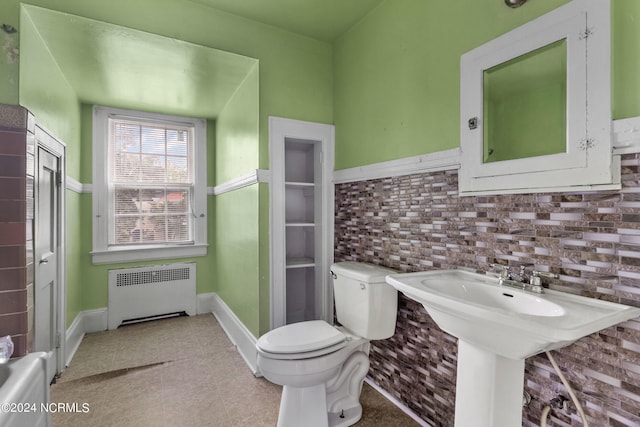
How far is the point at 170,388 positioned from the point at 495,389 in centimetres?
195

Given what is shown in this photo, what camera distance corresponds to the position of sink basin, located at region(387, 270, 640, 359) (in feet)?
2.74

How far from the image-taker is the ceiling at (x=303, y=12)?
1.94 metres

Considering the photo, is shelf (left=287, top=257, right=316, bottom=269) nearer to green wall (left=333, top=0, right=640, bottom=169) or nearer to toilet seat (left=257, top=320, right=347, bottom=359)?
toilet seat (left=257, top=320, right=347, bottom=359)

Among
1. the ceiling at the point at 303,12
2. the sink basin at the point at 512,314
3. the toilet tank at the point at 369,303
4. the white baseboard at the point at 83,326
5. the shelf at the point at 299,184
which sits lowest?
the white baseboard at the point at 83,326

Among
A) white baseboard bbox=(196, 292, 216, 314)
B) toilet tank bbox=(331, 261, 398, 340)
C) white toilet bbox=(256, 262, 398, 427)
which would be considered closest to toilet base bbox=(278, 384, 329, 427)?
white toilet bbox=(256, 262, 398, 427)

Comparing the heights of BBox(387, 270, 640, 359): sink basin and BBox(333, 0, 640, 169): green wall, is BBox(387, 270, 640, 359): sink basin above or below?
below

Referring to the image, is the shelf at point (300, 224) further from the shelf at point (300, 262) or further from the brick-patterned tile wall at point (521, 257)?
the brick-patterned tile wall at point (521, 257)

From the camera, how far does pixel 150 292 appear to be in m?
3.17

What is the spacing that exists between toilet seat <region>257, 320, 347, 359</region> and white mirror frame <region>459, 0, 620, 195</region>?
108 cm

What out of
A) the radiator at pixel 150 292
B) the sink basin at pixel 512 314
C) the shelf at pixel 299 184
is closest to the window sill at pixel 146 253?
the radiator at pixel 150 292

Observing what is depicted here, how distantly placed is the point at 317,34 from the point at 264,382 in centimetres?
254

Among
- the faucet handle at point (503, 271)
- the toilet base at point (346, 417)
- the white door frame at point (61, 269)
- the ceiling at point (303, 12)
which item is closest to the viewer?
the faucet handle at point (503, 271)

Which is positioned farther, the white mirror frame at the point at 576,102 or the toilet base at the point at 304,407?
the toilet base at the point at 304,407

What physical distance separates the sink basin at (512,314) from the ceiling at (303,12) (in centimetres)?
174
